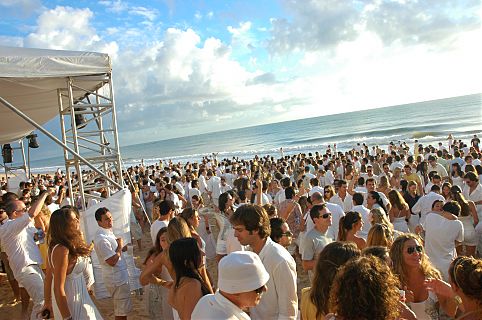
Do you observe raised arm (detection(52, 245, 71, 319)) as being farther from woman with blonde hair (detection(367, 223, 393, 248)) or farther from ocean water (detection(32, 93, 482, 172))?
ocean water (detection(32, 93, 482, 172))

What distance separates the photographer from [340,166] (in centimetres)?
1326

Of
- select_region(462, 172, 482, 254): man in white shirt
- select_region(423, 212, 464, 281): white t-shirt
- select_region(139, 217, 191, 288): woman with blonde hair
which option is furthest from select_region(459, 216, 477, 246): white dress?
select_region(139, 217, 191, 288): woman with blonde hair

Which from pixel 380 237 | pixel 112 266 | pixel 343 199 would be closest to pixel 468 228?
pixel 343 199

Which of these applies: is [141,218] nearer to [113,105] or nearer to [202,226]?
[202,226]

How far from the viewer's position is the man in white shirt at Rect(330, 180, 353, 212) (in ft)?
23.3

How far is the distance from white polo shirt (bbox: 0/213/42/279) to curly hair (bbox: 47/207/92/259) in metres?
1.68

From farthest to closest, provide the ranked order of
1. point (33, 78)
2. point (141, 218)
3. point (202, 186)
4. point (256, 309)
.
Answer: point (202, 186) → point (141, 218) → point (33, 78) → point (256, 309)

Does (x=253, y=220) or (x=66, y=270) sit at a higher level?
(x=253, y=220)

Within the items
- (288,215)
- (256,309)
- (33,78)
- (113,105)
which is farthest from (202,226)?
(256,309)

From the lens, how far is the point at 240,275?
1.96m

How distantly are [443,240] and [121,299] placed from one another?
4.12m

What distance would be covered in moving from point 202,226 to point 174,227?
3806 mm

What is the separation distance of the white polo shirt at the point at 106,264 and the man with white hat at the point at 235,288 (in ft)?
8.56

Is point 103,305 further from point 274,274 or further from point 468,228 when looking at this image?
point 468,228
